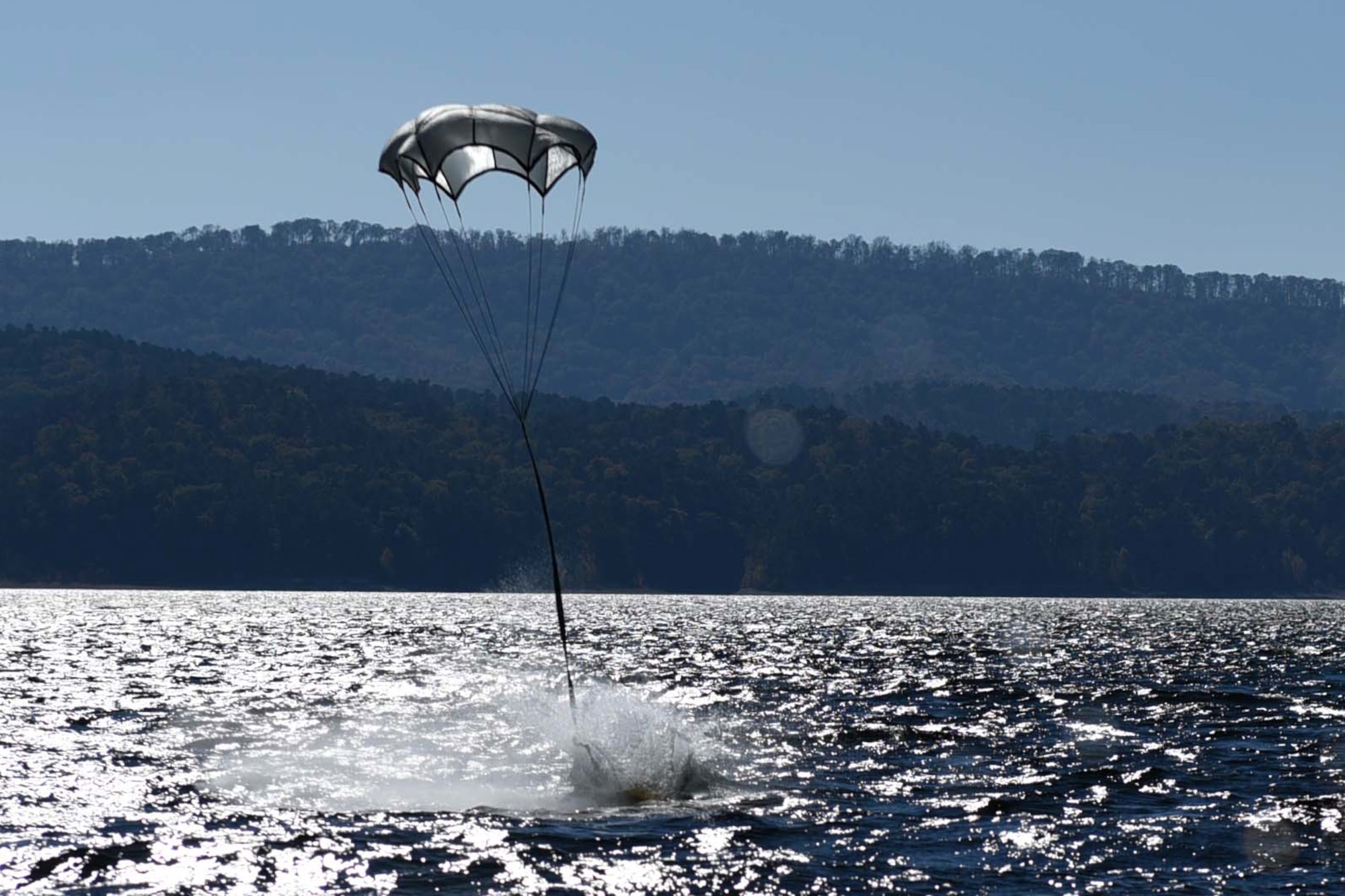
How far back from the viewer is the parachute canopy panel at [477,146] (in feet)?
123

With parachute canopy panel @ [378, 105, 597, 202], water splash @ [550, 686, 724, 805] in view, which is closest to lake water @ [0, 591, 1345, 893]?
water splash @ [550, 686, 724, 805]

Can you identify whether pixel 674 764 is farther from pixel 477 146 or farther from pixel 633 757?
pixel 477 146

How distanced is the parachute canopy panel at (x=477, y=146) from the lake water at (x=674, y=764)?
577 inches

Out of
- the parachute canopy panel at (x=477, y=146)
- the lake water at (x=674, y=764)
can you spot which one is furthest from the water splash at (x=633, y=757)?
the parachute canopy panel at (x=477, y=146)

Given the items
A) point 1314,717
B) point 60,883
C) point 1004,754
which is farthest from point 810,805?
point 1314,717

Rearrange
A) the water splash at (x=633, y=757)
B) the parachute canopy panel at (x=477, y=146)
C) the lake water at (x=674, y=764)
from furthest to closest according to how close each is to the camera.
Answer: the parachute canopy panel at (x=477, y=146), the water splash at (x=633, y=757), the lake water at (x=674, y=764)

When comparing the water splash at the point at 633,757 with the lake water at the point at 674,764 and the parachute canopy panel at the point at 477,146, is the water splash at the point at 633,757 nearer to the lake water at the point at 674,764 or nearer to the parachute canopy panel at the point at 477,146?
the lake water at the point at 674,764

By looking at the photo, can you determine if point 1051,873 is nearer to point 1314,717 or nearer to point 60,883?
point 60,883

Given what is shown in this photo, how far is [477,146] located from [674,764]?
15.5 meters

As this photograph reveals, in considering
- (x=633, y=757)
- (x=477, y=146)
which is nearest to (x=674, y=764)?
(x=633, y=757)

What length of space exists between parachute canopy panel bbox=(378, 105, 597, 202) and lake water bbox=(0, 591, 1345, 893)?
48.1ft

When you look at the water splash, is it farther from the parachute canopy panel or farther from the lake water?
the parachute canopy panel

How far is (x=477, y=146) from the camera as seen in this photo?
126 ft

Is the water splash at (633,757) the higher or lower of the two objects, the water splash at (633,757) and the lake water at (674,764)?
the higher
